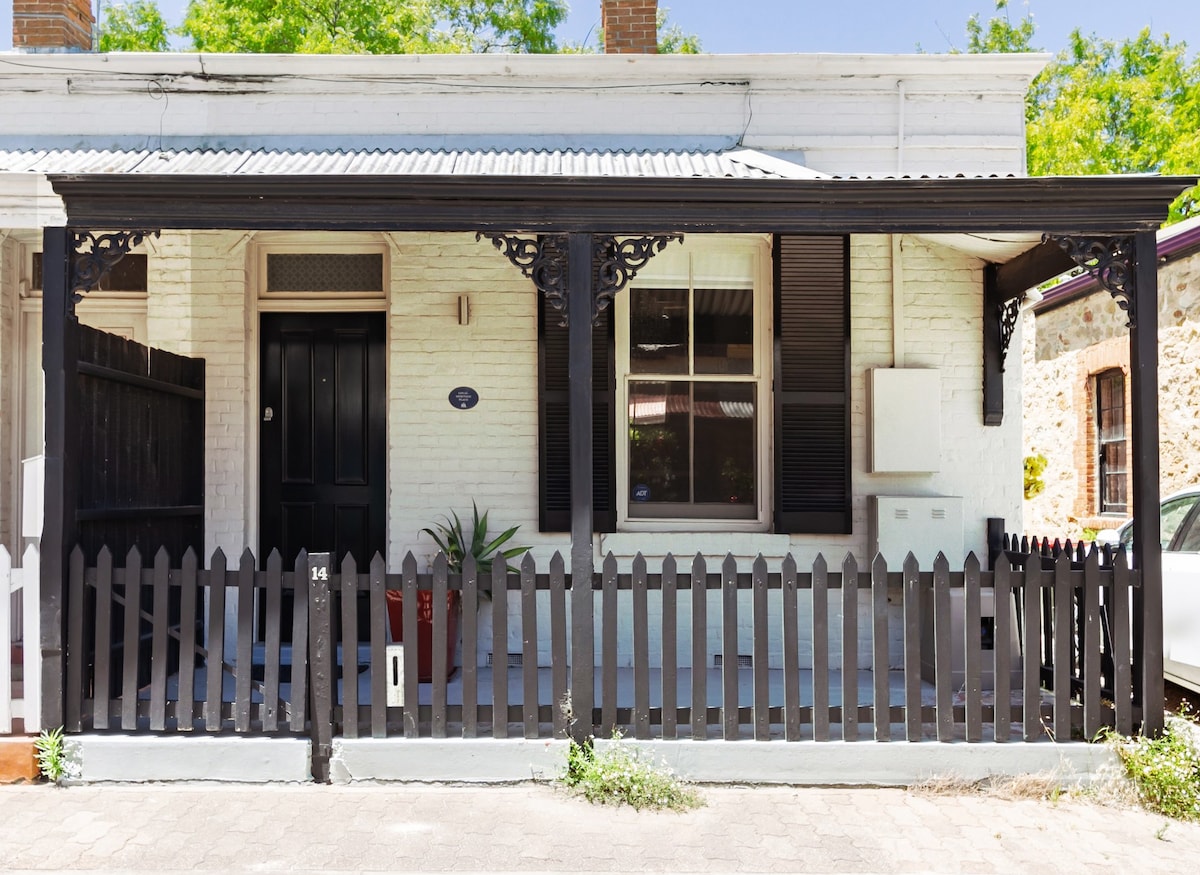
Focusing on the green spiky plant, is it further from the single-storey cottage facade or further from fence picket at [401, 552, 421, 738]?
fence picket at [401, 552, 421, 738]

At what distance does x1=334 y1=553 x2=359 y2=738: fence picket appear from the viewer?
15.2 ft

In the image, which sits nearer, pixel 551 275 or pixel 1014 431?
pixel 551 275

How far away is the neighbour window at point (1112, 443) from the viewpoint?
39.7ft

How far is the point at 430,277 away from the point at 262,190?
2071 mm

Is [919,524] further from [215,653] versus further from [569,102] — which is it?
[215,653]

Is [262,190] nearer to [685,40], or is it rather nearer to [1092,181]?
[1092,181]

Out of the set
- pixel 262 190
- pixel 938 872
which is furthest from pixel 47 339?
pixel 938 872

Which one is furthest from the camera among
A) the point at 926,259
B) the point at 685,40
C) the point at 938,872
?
the point at 685,40

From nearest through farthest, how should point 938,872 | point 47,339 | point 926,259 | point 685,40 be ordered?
point 938,872
point 47,339
point 926,259
point 685,40

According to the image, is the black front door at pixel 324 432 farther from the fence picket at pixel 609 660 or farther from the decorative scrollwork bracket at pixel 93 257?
the fence picket at pixel 609 660

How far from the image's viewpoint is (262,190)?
15.3 feet

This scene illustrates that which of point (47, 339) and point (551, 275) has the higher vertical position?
point (551, 275)

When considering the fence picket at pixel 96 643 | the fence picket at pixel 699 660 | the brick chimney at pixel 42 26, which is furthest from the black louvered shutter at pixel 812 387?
the brick chimney at pixel 42 26

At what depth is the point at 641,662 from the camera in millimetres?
4633
